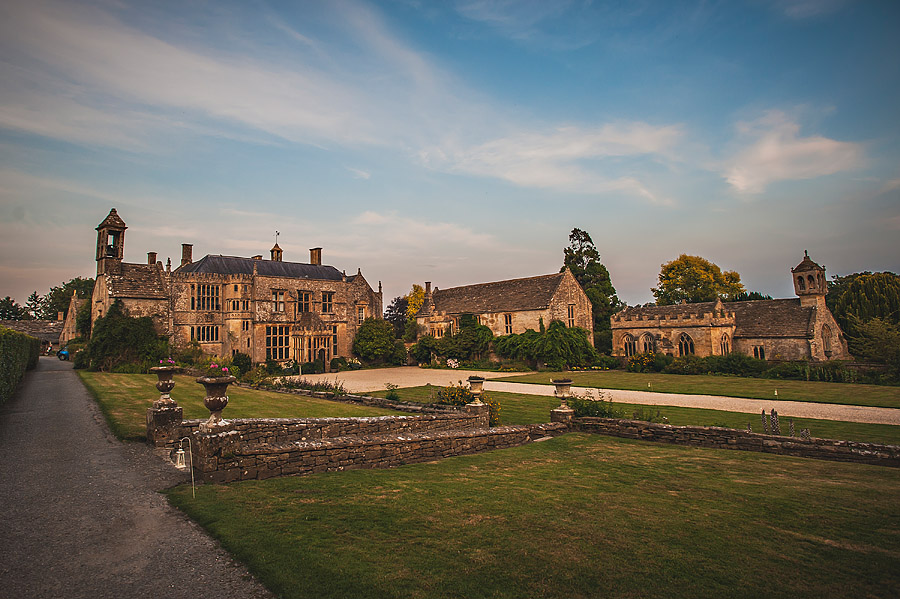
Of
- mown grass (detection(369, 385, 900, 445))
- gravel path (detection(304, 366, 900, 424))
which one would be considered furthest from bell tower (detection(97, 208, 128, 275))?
mown grass (detection(369, 385, 900, 445))

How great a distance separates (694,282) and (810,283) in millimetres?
18110

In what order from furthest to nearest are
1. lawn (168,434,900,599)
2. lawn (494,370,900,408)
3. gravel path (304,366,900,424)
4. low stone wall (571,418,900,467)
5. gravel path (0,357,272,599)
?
lawn (494,370,900,408), gravel path (304,366,900,424), low stone wall (571,418,900,467), lawn (168,434,900,599), gravel path (0,357,272,599)

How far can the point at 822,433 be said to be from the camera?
43.1 feet

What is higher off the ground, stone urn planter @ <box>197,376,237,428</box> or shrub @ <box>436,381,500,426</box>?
stone urn planter @ <box>197,376,237,428</box>

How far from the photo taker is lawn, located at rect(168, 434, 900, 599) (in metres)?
4.61

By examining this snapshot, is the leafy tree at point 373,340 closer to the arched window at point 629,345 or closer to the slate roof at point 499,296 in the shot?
the slate roof at point 499,296

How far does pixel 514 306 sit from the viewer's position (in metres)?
43.8

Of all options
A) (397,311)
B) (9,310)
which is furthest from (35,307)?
(397,311)

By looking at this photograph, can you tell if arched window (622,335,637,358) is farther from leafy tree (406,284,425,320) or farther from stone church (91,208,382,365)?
leafy tree (406,284,425,320)

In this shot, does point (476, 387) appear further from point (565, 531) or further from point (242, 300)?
point (242, 300)

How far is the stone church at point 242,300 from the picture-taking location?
34.8 metres

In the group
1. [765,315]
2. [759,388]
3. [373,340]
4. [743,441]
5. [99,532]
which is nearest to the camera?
[99,532]

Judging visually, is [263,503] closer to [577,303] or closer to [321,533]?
[321,533]

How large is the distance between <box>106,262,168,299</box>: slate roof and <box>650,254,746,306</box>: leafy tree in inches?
2016
